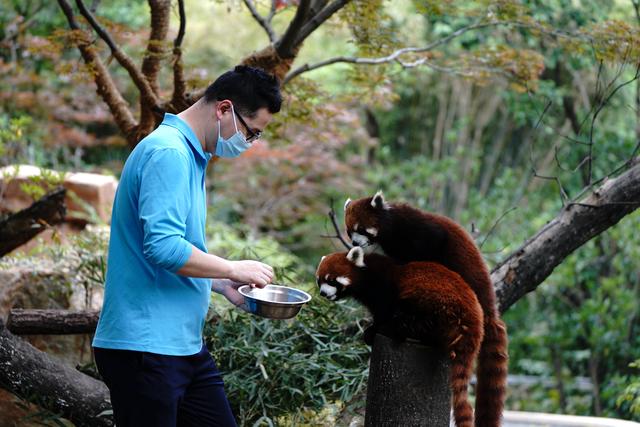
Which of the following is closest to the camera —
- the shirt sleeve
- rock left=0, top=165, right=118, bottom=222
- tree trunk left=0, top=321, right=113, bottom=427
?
the shirt sleeve

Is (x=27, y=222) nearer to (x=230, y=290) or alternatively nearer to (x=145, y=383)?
(x=230, y=290)

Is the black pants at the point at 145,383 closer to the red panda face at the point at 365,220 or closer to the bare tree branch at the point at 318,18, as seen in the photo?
the red panda face at the point at 365,220

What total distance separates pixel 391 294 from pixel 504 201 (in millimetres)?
6626

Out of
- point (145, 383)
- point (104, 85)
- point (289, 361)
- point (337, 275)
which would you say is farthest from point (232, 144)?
point (104, 85)

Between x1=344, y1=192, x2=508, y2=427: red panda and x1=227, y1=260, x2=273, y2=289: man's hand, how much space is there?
3.58 ft

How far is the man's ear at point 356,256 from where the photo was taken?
265cm

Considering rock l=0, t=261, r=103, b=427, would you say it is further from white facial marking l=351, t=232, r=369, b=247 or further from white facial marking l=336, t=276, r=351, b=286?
white facial marking l=336, t=276, r=351, b=286

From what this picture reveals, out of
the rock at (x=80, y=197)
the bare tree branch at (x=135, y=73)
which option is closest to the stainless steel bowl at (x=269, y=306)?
the bare tree branch at (x=135, y=73)

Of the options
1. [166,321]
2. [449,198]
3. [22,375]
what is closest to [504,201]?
[449,198]

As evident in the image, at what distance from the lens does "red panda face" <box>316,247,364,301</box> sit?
269cm

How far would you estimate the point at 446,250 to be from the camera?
9.53ft

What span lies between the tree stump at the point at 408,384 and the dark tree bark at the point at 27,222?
2.18 meters

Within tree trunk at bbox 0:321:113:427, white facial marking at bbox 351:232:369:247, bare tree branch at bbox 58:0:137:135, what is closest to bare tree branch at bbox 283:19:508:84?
bare tree branch at bbox 58:0:137:135

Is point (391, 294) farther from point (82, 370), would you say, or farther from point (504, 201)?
point (504, 201)
